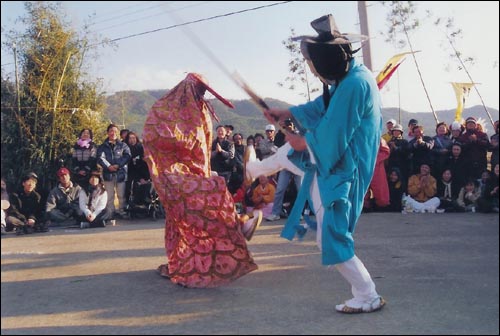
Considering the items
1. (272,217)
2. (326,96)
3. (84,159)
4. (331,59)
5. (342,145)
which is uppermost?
(331,59)

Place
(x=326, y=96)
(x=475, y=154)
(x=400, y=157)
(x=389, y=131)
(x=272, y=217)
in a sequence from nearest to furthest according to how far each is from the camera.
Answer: (x=326, y=96) → (x=272, y=217) → (x=475, y=154) → (x=400, y=157) → (x=389, y=131)

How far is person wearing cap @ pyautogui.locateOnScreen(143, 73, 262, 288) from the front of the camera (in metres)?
4.72

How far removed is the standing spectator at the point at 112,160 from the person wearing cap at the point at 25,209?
42.7 inches

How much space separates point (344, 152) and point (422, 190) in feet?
20.0

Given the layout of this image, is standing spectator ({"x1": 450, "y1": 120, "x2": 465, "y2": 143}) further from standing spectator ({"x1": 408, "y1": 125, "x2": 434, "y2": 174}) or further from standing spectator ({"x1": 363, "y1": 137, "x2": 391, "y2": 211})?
standing spectator ({"x1": 363, "y1": 137, "x2": 391, "y2": 211})

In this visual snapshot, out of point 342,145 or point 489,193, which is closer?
point 342,145

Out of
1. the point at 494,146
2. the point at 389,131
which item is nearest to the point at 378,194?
the point at 389,131

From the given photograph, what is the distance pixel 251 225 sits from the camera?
470cm

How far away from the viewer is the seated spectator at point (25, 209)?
8211 millimetres

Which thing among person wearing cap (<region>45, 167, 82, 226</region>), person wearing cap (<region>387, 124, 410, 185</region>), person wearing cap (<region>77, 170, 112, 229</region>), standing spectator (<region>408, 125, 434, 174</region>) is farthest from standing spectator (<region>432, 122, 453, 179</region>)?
person wearing cap (<region>45, 167, 82, 226</region>)

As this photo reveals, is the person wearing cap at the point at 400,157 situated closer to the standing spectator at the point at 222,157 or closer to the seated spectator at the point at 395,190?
the seated spectator at the point at 395,190

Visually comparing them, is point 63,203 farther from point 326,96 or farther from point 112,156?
point 326,96

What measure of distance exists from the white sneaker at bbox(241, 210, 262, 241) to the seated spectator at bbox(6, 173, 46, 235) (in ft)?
15.3

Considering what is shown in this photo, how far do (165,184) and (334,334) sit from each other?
2058 mm
